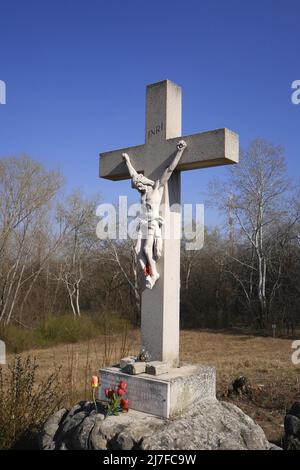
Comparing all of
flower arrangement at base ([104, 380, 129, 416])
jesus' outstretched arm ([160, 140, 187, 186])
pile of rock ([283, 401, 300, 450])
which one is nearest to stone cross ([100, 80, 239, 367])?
jesus' outstretched arm ([160, 140, 187, 186])

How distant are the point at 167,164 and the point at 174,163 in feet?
0.49

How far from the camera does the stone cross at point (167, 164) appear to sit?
408 cm

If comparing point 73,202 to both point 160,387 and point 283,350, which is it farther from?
point 160,387

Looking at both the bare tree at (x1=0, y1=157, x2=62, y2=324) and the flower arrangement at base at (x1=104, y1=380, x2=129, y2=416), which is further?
the bare tree at (x1=0, y1=157, x2=62, y2=324)

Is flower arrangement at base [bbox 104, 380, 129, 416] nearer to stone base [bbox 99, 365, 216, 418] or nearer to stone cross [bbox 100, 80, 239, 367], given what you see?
stone base [bbox 99, 365, 216, 418]

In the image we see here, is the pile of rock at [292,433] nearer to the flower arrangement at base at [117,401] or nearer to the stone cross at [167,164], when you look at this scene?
the stone cross at [167,164]

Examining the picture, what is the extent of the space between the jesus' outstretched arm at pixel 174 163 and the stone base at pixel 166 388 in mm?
1938

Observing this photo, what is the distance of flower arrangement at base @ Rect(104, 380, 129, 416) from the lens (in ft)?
12.0

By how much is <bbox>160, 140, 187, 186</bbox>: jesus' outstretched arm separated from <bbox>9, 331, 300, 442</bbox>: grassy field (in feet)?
6.46

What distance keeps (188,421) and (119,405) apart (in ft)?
2.20

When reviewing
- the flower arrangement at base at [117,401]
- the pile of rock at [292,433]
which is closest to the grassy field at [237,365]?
the pile of rock at [292,433]

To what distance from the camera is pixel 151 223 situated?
4156 millimetres

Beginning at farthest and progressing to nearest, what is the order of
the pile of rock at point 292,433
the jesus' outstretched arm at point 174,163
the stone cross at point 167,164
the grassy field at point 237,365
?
the grassy field at point 237,365, the jesus' outstretched arm at point 174,163, the stone cross at point 167,164, the pile of rock at point 292,433
